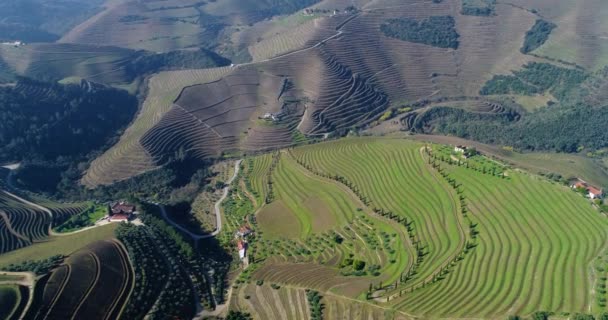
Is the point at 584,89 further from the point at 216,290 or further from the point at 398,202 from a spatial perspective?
A: the point at 216,290

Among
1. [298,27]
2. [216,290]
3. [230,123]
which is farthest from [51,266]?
[298,27]

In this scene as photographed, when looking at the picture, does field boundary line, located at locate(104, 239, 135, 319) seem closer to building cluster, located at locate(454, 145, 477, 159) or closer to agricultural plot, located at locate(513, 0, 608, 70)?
building cluster, located at locate(454, 145, 477, 159)

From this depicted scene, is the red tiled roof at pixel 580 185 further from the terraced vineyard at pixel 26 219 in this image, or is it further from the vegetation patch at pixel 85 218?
the terraced vineyard at pixel 26 219

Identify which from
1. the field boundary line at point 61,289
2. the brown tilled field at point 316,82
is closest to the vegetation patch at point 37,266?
the field boundary line at point 61,289

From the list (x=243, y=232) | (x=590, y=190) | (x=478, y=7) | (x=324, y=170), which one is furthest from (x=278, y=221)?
(x=478, y=7)

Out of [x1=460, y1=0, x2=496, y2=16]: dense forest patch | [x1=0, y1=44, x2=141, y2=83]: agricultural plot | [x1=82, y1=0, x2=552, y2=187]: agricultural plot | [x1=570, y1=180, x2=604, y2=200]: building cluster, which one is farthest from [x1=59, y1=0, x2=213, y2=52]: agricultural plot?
[x1=570, y1=180, x2=604, y2=200]: building cluster
